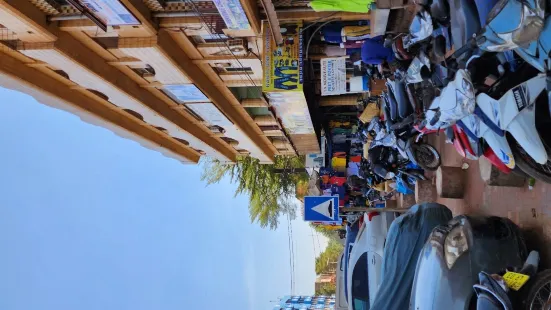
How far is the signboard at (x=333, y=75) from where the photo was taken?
10.6 m

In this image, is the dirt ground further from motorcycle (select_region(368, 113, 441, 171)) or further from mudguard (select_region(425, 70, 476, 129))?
mudguard (select_region(425, 70, 476, 129))

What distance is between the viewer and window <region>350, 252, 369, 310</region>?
23.4 feet

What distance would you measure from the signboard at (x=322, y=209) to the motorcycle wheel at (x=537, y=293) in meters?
5.32

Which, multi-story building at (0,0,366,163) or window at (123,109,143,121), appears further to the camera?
window at (123,109,143,121)

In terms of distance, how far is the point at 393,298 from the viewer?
5.56 metres

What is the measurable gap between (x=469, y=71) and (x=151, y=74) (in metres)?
9.69

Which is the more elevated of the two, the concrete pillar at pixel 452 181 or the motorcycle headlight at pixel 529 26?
the motorcycle headlight at pixel 529 26

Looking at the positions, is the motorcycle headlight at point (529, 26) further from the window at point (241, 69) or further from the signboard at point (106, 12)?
the window at point (241, 69)

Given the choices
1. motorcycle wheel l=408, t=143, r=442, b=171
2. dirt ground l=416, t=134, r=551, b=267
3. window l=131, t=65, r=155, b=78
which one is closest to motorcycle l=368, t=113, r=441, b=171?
motorcycle wheel l=408, t=143, r=442, b=171

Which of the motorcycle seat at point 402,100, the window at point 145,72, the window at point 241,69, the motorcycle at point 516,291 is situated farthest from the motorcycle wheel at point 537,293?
the window at point 145,72

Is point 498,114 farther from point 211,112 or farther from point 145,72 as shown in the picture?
point 211,112

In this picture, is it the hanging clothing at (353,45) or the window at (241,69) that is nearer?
the hanging clothing at (353,45)

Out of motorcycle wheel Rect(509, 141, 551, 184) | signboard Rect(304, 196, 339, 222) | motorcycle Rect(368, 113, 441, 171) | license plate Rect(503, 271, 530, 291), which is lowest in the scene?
license plate Rect(503, 271, 530, 291)

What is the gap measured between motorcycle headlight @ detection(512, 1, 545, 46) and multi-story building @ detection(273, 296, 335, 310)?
34.7m
